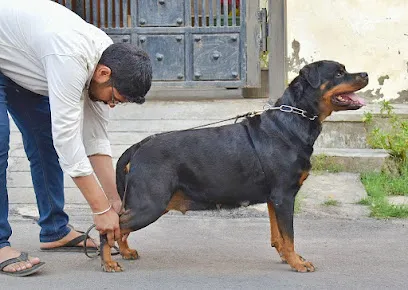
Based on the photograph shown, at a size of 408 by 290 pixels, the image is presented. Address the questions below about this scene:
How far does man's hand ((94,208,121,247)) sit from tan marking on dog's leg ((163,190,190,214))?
387 millimetres

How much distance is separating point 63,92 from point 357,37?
4.05 m

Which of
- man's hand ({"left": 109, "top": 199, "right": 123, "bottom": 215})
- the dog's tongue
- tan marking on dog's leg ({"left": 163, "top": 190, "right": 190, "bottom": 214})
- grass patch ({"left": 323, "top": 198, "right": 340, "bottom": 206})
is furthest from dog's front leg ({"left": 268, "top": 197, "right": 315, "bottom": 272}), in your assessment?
grass patch ({"left": 323, "top": 198, "right": 340, "bottom": 206})

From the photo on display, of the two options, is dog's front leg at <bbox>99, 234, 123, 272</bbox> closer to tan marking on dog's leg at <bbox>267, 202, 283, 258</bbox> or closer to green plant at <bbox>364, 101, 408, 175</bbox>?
tan marking on dog's leg at <bbox>267, 202, 283, 258</bbox>

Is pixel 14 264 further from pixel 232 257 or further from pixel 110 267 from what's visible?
pixel 232 257

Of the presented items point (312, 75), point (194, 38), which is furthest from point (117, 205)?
point (194, 38)

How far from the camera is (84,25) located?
4391 millimetres

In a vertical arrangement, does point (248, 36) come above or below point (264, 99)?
above

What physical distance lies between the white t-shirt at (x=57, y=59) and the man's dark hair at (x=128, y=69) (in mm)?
67

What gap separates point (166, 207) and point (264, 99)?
3.78 metres

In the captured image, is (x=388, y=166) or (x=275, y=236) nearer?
(x=275, y=236)

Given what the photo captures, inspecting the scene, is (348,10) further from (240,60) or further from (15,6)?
(15,6)

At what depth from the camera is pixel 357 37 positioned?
762 cm

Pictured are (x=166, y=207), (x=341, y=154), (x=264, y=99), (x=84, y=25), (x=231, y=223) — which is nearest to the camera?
(x=84, y=25)

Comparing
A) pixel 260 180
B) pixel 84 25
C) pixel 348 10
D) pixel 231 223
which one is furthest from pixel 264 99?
pixel 84 25
